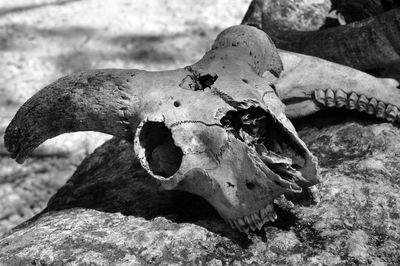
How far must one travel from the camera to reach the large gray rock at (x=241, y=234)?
1314 mm

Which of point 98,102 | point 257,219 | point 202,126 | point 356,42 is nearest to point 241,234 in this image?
point 257,219

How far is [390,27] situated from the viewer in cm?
190

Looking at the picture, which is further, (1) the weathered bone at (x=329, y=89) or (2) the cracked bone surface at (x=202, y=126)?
(1) the weathered bone at (x=329, y=89)

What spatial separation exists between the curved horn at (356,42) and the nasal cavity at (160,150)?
3.09 ft

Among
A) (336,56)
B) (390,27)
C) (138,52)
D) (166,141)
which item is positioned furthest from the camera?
(138,52)

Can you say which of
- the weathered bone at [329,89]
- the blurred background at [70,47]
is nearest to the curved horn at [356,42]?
the weathered bone at [329,89]

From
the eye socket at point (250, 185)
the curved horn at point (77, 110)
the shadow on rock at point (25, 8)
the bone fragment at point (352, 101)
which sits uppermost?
the bone fragment at point (352, 101)

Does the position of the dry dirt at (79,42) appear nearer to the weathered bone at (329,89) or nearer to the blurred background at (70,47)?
the blurred background at (70,47)

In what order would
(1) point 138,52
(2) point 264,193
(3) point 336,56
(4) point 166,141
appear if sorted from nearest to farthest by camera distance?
(2) point 264,193 < (4) point 166,141 < (3) point 336,56 < (1) point 138,52

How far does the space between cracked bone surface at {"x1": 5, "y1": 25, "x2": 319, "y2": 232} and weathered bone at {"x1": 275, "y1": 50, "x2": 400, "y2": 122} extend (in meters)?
0.22

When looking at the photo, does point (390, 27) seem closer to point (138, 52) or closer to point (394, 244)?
point (394, 244)

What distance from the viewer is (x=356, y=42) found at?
202cm

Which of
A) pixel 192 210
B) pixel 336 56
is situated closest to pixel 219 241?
pixel 192 210

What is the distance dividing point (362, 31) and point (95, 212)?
1.19 metres
